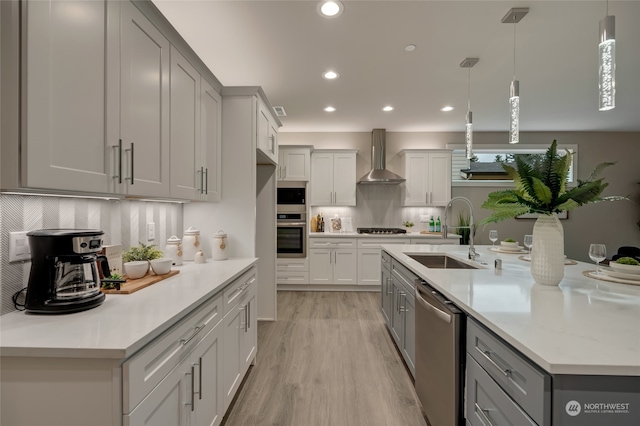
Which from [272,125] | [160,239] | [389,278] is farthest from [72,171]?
[389,278]

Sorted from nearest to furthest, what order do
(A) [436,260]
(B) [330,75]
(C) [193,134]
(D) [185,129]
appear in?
(D) [185,129] < (C) [193,134] < (A) [436,260] < (B) [330,75]

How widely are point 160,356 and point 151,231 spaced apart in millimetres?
1268

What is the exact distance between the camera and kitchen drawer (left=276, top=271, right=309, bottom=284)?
4.87 m

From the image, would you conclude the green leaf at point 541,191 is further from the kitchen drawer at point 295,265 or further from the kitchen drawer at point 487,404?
the kitchen drawer at point 295,265

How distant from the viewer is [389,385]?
7.49 ft

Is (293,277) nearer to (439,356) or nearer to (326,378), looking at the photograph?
(326,378)

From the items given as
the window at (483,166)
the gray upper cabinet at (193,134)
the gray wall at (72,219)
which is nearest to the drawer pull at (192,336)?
the gray wall at (72,219)

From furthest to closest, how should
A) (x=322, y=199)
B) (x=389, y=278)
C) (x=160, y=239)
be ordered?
1. (x=322, y=199)
2. (x=389, y=278)
3. (x=160, y=239)

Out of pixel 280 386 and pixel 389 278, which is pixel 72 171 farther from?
pixel 389 278

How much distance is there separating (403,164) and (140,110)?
14.9ft

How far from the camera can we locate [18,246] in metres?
1.22

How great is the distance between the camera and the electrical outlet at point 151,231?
209cm

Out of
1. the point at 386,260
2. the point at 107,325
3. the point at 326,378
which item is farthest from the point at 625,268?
the point at 107,325

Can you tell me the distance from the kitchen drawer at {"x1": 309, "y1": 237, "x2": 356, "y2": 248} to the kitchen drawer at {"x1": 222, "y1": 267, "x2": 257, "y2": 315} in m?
2.51
